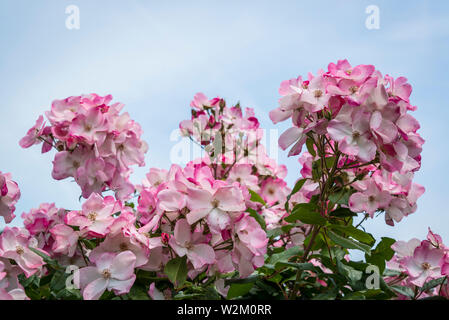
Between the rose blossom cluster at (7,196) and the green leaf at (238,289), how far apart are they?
40.3 inches

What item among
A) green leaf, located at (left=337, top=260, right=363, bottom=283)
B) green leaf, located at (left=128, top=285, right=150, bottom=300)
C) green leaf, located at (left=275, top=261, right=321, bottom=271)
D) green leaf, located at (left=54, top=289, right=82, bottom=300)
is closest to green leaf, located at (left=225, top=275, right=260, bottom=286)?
green leaf, located at (left=275, top=261, right=321, bottom=271)

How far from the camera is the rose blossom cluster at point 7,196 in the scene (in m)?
1.92

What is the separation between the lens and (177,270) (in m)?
1.29

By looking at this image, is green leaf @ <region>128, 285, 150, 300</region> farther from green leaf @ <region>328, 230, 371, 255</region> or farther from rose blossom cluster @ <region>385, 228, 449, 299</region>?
rose blossom cluster @ <region>385, 228, 449, 299</region>

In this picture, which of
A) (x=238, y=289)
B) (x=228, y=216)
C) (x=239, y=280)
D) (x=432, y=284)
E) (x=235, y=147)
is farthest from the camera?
(x=235, y=147)

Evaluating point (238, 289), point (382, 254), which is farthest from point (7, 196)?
point (382, 254)

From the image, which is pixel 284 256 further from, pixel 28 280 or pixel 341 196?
pixel 28 280

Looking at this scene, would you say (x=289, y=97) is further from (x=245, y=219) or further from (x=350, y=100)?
(x=245, y=219)

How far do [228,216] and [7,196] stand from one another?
1.12 m

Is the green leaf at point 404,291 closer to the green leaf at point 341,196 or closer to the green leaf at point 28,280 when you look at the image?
the green leaf at point 341,196

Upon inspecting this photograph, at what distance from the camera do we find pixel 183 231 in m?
1.30
